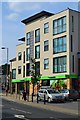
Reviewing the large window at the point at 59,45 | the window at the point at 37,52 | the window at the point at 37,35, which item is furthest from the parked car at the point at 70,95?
the window at the point at 37,35

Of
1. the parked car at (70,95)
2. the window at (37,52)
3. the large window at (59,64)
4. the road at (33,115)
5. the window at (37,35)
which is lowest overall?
the road at (33,115)

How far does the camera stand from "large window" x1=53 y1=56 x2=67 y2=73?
54.7 metres

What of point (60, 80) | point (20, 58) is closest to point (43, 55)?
point (60, 80)

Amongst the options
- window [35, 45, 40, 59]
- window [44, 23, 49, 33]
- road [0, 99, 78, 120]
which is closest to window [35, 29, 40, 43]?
window [35, 45, 40, 59]

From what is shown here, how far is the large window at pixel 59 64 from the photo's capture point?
179ft

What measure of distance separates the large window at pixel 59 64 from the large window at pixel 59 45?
1.34 metres

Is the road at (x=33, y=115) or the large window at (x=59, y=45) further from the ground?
the large window at (x=59, y=45)

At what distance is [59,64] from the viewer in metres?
56.1

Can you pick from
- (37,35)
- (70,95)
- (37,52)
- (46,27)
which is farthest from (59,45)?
(70,95)

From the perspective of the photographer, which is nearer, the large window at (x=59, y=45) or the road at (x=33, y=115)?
the road at (x=33, y=115)

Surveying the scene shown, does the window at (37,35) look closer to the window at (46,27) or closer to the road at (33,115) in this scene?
the window at (46,27)

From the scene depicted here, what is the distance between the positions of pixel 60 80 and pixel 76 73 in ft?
9.99

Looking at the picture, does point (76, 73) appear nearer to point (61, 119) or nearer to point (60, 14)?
point (60, 14)

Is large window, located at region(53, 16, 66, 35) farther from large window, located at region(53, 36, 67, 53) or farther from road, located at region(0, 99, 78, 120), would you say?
road, located at region(0, 99, 78, 120)
